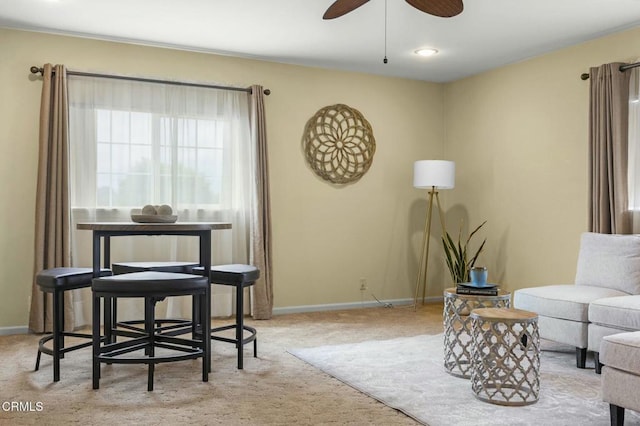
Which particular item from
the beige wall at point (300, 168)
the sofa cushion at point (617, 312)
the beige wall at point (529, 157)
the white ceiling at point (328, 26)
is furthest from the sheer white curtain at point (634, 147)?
the beige wall at point (300, 168)

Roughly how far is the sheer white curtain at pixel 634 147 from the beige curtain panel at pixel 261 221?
9.57 feet

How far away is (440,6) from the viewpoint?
3080 mm

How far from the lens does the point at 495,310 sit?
3244mm

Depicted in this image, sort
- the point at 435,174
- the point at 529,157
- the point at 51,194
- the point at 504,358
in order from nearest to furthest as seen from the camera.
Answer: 1. the point at 504,358
2. the point at 51,194
3. the point at 529,157
4. the point at 435,174

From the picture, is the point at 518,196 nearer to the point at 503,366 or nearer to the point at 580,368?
the point at 580,368

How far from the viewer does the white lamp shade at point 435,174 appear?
19.2 feet

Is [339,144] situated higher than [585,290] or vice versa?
[339,144]

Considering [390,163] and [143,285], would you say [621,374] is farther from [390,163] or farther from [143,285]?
[390,163]

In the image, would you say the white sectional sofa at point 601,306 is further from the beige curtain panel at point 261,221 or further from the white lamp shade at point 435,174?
the beige curtain panel at point 261,221

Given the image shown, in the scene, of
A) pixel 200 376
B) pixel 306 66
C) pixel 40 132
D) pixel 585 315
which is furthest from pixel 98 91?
pixel 585 315

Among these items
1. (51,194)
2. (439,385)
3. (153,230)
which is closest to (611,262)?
(439,385)

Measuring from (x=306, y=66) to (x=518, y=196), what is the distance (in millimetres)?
2321

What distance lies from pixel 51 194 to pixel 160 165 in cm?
91

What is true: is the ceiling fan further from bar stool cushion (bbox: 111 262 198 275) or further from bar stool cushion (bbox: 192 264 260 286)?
bar stool cushion (bbox: 111 262 198 275)
